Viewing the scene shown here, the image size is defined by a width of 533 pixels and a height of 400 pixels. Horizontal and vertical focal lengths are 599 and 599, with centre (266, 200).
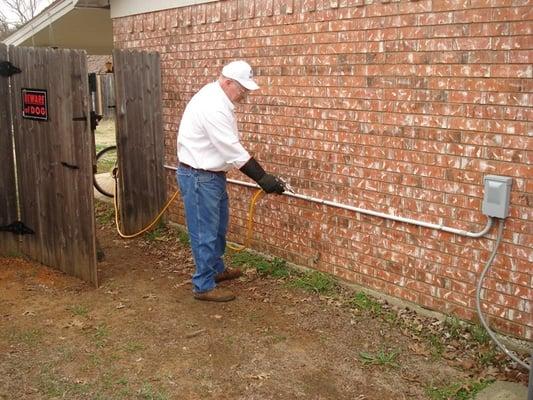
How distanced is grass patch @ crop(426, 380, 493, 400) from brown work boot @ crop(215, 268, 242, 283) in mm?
2608

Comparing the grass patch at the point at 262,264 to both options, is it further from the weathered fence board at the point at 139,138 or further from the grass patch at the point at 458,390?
the grass patch at the point at 458,390

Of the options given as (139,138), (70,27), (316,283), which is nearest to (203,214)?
(316,283)

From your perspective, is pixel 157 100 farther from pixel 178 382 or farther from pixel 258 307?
pixel 178 382

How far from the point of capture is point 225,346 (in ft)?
15.9

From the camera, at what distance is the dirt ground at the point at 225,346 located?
4.24 meters

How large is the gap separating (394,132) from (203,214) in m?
1.87

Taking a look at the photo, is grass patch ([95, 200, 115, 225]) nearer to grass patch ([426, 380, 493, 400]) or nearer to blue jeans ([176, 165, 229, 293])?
blue jeans ([176, 165, 229, 293])

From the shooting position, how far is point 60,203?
639 centimetres

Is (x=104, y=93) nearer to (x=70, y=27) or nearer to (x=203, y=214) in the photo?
(x=70, y=27)

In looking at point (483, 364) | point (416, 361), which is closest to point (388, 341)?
point (416, 361)

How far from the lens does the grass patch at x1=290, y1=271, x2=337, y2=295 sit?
5793mm

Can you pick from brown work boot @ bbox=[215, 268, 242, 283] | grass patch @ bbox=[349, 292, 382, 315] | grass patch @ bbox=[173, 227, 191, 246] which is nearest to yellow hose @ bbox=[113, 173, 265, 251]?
grass patch @ bbox=[173, 227, 191, 246]

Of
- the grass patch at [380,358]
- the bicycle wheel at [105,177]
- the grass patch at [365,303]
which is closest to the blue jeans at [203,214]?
the grass patch at [365,303]

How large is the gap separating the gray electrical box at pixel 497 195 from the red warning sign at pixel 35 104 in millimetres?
4458
